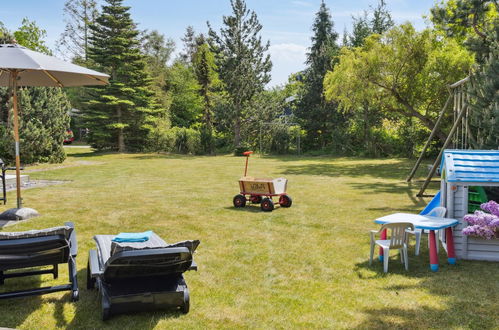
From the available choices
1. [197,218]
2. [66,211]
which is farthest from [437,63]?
[66,211]

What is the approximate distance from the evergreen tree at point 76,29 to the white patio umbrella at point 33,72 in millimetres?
39006

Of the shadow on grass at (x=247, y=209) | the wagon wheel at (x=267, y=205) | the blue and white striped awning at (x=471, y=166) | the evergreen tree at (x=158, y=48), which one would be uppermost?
the evergreen tree at (x=158, y=48)

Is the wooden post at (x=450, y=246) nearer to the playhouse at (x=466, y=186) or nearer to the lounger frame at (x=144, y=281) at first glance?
the playhouse at (x=466, y=186)

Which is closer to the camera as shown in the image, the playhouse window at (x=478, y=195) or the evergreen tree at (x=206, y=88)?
the playhouse window at (x=478, y=195)

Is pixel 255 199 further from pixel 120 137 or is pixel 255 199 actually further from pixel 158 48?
pixel 158 48

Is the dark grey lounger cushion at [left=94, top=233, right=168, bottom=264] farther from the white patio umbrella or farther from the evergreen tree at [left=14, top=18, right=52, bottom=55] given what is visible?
the evergreen tree at [left=14, top=18, right=52, bottom=55]

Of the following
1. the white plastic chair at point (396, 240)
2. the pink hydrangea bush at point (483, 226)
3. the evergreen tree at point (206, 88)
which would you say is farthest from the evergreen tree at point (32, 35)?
the pink hydrangea bush at point (483, 226)

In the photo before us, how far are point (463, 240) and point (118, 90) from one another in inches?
1093

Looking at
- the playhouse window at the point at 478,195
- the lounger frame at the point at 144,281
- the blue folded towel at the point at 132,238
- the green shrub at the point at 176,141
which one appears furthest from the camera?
the green shrub at the point at 176,141

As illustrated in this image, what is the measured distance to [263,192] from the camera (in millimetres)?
10008

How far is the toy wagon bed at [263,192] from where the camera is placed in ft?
32.4

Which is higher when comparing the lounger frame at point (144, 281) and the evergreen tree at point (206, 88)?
the evergreen tree at point (206, 88)

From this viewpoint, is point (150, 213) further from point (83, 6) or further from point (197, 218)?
point (83, 6)

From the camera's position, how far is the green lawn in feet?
14.4
